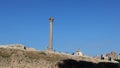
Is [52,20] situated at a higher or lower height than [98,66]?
higher

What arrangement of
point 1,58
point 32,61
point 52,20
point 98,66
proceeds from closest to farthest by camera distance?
point 1,58 → point 32,61 → point 98,66 → point 52,20

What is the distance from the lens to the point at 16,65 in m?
30.4

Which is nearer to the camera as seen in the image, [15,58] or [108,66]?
[15,58]

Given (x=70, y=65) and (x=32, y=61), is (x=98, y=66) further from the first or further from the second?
(x=32, y=61)

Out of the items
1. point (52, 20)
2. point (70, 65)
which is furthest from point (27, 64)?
point (52, 20)

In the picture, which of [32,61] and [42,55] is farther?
[42,55]

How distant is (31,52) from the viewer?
33.7 m

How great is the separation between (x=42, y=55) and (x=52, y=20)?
47.2 ft

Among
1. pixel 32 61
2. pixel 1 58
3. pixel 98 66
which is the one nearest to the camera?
pixel 1 58

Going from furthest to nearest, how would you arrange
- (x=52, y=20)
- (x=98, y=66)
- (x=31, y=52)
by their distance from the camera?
(x=52, y=20) < (x=98, y=66) < (x=31, y=52)

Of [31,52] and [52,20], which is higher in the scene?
[52,20]

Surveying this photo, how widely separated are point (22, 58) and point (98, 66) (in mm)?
10366

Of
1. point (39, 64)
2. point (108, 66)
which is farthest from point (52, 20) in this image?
point (39, 64)

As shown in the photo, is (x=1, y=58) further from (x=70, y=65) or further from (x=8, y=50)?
(x=70, y=65)
